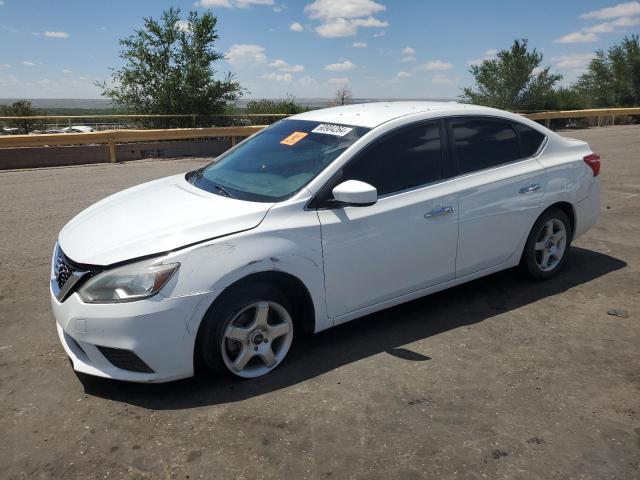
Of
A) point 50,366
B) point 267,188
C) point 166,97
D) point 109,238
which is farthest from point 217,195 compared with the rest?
point 166,97

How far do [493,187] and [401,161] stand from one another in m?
0.88

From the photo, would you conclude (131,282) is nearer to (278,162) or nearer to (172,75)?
(278,162)

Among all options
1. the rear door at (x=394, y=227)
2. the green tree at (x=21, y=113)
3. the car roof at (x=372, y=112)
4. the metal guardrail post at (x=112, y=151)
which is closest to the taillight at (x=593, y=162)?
the car roof at (x=372, y=112)

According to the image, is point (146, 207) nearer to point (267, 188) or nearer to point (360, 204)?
point (267, 188)

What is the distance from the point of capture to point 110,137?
14.2 metres

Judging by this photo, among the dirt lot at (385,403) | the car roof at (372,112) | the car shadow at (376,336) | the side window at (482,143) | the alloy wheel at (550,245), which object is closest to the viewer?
the dirt lot at (385,403)

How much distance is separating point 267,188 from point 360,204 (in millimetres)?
684

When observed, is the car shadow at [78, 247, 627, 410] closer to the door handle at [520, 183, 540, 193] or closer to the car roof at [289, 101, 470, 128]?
the door handle at [520, 183, 540, 193]

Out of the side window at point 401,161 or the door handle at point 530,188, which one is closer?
the side window at point 401,161

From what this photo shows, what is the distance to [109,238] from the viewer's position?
3.40m

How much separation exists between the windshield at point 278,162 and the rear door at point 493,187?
97cm

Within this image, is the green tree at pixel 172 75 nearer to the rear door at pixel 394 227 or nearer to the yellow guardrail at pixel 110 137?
the yellow guardrail at pixel 110 137

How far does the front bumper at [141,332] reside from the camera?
3057mm

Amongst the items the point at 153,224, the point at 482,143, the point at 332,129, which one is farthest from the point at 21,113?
the point at 482,143
